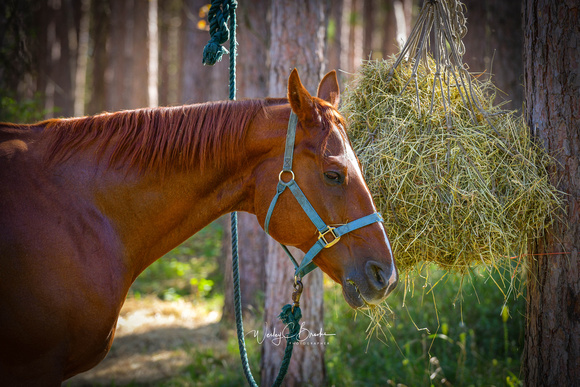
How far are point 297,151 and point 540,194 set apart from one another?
4.90ft

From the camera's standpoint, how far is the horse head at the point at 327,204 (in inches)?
78.1

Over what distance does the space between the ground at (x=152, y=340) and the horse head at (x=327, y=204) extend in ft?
10.8

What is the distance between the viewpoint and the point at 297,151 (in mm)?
2104

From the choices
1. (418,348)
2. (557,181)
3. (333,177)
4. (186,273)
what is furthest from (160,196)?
(186,273)

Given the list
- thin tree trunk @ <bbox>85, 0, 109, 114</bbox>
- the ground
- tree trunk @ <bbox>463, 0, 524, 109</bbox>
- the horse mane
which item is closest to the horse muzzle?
the horse mane

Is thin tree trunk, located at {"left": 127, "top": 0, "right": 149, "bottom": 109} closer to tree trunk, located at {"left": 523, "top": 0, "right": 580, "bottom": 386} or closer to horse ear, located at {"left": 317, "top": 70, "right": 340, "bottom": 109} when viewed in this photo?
horse ear, located at {"left": 317, "top": 70, "right": 340, "bottom": 109}

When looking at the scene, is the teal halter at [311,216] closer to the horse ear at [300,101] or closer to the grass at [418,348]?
the horse ear at [300,101]

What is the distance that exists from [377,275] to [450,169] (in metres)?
0.82

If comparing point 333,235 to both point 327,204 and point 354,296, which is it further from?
point 354,296

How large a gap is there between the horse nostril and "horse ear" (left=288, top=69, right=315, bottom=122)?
0.85m

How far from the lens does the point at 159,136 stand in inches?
84.6

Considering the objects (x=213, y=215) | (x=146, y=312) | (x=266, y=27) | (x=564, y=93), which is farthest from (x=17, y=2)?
(x=564, y=93)

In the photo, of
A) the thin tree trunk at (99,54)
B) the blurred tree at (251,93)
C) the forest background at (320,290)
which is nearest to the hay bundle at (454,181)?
the forest background at (320,290)

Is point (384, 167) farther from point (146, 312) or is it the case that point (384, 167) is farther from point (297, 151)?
point (146, 312)
